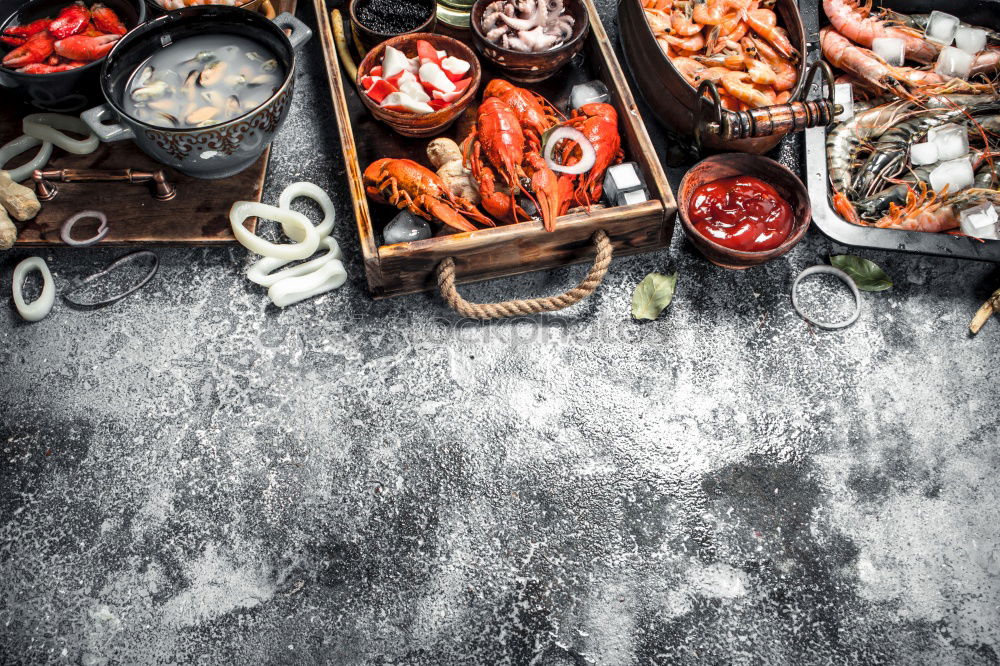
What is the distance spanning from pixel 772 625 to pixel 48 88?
3182 mm

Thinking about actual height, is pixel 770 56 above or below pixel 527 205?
above

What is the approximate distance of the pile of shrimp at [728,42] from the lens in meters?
2.92

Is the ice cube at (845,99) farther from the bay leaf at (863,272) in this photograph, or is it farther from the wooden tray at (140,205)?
the wooden tray at (140,205)

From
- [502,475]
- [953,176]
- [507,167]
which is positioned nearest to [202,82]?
[507,167]

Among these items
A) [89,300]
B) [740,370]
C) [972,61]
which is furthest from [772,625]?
[89,300]

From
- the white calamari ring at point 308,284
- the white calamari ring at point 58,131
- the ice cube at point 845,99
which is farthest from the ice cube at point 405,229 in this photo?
the ice cube at point 845,99

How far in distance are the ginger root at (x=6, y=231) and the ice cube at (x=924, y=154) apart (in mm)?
3623

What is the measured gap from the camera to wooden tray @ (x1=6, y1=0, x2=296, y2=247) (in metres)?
2.70

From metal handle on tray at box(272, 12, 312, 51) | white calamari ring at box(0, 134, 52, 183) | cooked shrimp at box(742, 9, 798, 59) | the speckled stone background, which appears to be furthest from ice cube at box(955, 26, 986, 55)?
white calamari ring at box(0, 134, 52, 183)

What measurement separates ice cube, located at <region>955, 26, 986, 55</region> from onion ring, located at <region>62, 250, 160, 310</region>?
3.59 m

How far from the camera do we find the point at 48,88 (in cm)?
255

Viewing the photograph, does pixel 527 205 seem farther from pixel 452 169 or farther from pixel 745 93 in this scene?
pixel 745 93

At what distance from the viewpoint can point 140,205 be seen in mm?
2758

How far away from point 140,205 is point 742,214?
93.7 inches
